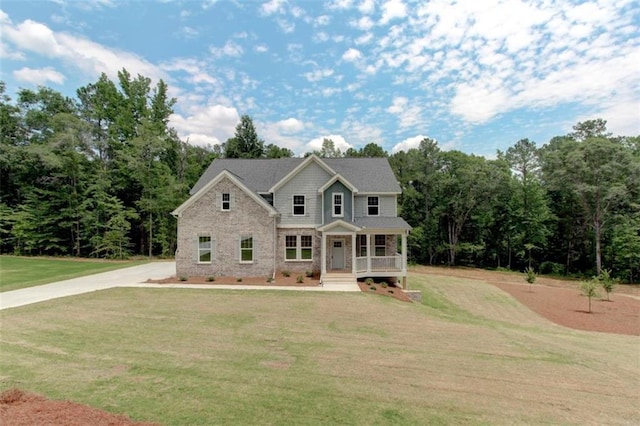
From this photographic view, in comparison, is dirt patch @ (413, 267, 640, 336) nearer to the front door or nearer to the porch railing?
the porch railing

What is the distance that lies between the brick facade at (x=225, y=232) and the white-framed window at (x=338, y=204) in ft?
13.7

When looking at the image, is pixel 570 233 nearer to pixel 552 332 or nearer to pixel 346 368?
pixel 552 332

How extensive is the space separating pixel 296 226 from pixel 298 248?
4.62 ft

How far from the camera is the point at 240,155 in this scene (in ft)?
141

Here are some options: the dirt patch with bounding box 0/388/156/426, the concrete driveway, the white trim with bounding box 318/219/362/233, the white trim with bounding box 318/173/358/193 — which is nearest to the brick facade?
the concrete driveway

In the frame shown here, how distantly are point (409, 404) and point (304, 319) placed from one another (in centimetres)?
589

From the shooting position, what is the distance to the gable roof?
2167cm

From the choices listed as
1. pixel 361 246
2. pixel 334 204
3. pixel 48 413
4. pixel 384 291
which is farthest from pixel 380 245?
pixel 48 413

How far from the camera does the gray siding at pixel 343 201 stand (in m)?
20.5

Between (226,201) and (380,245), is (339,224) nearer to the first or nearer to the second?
(380,245)

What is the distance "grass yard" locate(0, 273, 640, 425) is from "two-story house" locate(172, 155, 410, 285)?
6589mm

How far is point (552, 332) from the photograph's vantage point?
41.5 ft

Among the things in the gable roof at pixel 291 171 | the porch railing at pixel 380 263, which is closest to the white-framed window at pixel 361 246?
the porch railing at pixel 380 263

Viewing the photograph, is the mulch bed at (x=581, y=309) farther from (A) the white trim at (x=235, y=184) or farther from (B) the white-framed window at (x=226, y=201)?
(B) the white-framed window at (x=226, y=201)
